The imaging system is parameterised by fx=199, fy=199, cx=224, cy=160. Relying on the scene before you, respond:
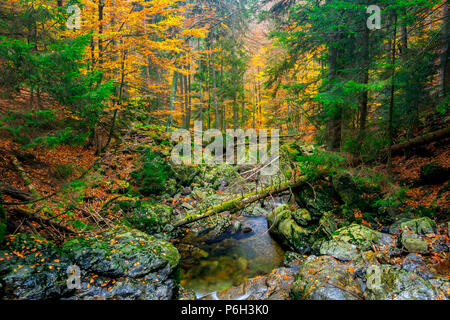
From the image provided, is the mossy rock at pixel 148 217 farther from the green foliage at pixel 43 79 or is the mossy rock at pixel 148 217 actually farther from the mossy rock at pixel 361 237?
the mossy rock at pixel 361 237

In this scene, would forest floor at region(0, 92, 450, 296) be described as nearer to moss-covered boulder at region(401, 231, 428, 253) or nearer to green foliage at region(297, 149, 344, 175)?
moss-covered boulder at region(401, 231, 428, 253)

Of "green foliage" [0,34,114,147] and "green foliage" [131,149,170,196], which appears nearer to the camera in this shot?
"green foliage" [0,34,114,147]

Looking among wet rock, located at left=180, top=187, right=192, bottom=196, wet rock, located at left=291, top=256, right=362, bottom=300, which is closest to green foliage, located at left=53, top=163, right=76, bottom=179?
wet rock, located at left=180, top=187, right=192, bottom=196


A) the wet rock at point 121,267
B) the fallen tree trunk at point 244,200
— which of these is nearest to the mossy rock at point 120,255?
the wet rock at point 121,267

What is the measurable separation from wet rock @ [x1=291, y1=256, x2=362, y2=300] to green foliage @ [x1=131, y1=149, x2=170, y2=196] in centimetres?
708

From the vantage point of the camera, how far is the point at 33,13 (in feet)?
16.6

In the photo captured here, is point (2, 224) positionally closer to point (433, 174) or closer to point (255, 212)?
point (255, 212)

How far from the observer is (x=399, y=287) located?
395 cm

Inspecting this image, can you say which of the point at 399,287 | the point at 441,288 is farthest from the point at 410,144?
the point at 399,287

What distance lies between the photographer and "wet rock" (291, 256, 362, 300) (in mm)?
4270

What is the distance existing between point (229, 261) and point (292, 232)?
262cm
